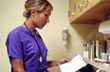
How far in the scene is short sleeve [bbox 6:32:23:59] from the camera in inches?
59.6

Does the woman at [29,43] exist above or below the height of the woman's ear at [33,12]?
below

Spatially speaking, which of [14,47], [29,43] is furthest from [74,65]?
[14,47]

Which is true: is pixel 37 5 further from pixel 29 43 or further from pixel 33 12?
pixel 29 43

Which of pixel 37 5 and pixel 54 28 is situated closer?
pixel 37 5

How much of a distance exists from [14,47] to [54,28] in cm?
89

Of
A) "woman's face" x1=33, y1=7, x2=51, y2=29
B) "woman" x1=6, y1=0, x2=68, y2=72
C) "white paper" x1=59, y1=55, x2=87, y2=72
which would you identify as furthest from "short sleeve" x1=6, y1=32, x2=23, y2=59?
"white paper" x1=59, y1=55, x2=87, y2=72

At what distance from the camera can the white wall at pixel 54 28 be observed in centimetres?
230

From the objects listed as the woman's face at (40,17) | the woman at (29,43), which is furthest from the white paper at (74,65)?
the woman's face at (40,17)

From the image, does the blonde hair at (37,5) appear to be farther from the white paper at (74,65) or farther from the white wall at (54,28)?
the white wall at (54,28)

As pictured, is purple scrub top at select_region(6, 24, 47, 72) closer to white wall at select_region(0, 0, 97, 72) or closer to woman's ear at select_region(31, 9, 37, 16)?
woman's ear at select_region(31, 9, 37, 16)

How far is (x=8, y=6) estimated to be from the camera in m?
2.30

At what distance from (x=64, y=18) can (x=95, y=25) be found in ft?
1.10

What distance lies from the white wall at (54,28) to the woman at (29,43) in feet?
2.11

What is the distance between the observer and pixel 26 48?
1575mm
